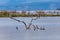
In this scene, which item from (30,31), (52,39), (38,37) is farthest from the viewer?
(30,31)

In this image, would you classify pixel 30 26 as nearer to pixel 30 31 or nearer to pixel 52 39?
pixel 30 31

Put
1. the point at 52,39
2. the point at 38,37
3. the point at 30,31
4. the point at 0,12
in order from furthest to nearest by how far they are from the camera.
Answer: the point at 0,12 < the point at 30,31 < the point at 38,37 < the point at 52,39

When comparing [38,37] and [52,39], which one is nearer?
[52,39]

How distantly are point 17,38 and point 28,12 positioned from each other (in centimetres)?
221

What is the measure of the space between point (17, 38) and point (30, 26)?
2.15 metres

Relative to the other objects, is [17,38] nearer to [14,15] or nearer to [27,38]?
[27,38]

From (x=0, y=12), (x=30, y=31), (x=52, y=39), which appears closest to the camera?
(x=52, y=39)

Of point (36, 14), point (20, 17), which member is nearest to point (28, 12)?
point (36, 14)

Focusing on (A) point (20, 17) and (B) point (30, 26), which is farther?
(A) point (20, 17)

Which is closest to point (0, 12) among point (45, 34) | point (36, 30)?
point (36, 30)

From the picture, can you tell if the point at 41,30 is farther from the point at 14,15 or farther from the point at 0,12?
the point at 0,12

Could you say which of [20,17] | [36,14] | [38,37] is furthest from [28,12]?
[38,37]

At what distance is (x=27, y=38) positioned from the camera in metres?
9.78

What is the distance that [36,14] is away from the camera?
11.8m
